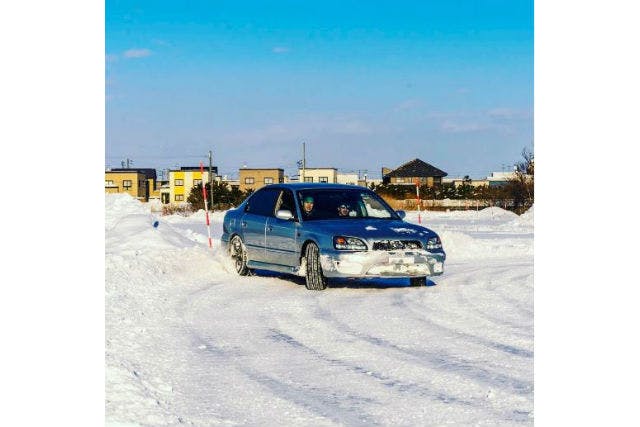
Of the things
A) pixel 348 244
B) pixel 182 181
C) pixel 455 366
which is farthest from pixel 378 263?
pixel 182 181

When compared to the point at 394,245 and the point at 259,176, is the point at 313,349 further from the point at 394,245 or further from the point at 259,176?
the point at 259,176

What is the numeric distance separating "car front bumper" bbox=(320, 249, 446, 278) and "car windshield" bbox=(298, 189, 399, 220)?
1230 millimetres

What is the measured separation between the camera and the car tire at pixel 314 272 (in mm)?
14133

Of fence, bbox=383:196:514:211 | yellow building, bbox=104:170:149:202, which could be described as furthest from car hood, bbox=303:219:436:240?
yellow building, bbox=104:170:149:202

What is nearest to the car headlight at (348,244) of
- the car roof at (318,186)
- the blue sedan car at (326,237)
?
the blue sedan car at (326,237)

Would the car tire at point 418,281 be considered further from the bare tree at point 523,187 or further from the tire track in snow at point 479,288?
the bare tree at point 523,187

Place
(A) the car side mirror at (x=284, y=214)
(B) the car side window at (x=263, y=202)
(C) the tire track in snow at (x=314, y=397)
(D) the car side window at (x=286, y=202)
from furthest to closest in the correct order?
(B) the car side window at (x=263, y=202), (D) the car side window at (x=286, y=202), (A) the car side mirror at (x=284, y=214), (C) the tire track in snow at (x=314, y=397)

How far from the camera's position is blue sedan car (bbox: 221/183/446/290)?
13.8 metres

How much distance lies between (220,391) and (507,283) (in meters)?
8.04

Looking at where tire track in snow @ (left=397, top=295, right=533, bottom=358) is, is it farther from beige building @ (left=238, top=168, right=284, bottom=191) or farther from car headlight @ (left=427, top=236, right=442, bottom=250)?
beige building @ (left=238, top=168, right=284, bottom=191)

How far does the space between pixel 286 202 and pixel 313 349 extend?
254 inches

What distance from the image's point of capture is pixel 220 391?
24.8ft

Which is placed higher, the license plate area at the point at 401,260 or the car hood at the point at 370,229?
the car hood at the point at 370,229
